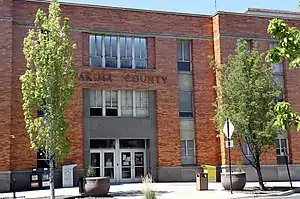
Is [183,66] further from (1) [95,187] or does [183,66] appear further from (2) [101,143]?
(1) [95,187]

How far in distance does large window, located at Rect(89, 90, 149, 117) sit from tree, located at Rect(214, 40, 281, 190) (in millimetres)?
7520

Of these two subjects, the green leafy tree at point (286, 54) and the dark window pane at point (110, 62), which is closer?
the green leafy tree at point (286, 54)

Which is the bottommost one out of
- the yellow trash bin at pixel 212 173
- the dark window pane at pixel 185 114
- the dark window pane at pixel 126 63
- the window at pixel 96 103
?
Answer: the yellow trash bin at pixel 212 173

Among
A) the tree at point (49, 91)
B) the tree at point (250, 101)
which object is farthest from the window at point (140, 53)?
the tree at point (49, 91)

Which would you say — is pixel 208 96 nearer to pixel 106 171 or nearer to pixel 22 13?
pixel 106 171

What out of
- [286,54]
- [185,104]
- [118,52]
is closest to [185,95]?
[185,104]

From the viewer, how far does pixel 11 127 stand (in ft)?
84.2

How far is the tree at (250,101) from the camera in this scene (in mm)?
21500

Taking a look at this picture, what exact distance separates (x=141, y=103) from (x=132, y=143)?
2.76m

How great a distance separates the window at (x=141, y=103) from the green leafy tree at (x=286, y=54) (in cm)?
2260

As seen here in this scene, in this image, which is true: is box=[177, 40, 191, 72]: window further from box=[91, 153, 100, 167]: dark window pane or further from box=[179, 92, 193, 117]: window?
box=[91, 153, 100, 167]: dark window pane

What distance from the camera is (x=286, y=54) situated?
21.3ft

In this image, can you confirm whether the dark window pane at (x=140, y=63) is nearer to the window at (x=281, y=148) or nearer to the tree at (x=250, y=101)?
the tree at (x=250, y=101)

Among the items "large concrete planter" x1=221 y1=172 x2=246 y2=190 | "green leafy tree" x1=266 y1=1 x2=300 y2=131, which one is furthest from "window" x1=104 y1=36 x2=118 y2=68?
"green leafy tree" x1=266 y1=1 x2=300 y2=131
